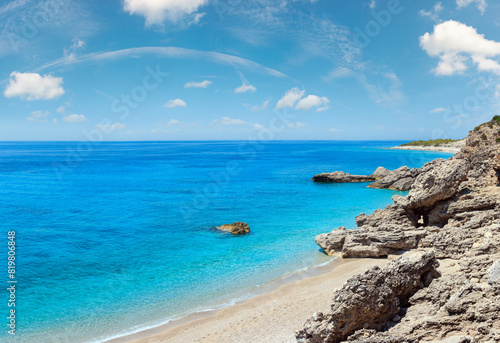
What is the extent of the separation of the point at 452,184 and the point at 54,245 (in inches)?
1215

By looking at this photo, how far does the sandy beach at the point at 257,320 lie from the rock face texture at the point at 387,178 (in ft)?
144

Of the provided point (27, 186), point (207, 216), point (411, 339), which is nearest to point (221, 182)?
point (207, 216)

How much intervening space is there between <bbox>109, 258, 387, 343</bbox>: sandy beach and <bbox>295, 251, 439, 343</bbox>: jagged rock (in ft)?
10.6

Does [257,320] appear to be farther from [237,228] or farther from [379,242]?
[237,228]

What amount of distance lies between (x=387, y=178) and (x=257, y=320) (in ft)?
170

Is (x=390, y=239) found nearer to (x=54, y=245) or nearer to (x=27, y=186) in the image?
(x=54, y=245)

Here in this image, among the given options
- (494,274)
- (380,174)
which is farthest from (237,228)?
(380,174)

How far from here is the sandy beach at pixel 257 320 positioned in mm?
14078

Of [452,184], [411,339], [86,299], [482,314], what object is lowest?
[86,299]

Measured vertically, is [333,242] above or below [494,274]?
below

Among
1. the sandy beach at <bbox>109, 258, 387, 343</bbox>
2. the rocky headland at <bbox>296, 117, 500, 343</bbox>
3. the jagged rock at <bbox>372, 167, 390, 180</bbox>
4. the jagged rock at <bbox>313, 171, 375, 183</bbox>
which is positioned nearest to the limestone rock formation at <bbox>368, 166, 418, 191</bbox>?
the jagged rock at <bbox>372, 167, 390, 180</bbox>

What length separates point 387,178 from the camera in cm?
6081

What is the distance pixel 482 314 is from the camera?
30.5 ft

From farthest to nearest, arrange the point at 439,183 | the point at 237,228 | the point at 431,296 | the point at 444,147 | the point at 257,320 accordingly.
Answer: the point at 444,147 < the point at 237,228 < the point at 439,183 < the point at 257,320 < the point at 431,296
